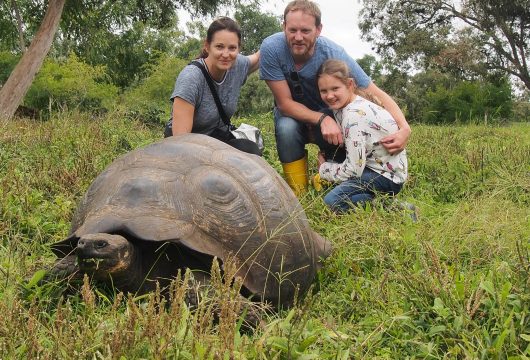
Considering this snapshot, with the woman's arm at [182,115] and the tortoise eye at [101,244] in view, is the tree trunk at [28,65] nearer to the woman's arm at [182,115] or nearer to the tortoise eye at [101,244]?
the woman's arm at [182,115]

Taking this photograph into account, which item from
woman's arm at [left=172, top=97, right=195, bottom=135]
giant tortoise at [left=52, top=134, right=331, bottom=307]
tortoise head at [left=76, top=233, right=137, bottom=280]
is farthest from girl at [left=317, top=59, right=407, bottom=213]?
tortoise head at [left=76, top=233, right=137, bottom=280]

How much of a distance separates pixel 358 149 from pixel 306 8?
3.11 ft

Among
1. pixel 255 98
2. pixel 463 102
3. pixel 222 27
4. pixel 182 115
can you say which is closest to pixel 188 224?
pixel 182 115

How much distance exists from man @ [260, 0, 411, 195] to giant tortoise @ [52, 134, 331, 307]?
1353mm

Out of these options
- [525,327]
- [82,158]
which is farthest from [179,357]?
[82,158]

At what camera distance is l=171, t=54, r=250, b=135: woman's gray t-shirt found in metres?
3.71

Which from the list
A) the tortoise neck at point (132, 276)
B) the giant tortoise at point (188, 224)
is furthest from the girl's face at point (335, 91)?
the tortoise neck at point (132, 276)

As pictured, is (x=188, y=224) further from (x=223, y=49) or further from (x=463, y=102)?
(x=463, y=102)

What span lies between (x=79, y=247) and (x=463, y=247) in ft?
5.67

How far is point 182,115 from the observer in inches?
145

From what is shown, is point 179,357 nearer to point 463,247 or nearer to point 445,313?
point 445,313

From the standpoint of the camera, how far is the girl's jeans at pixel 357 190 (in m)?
3.56

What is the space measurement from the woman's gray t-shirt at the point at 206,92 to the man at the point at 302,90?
0.19 metres

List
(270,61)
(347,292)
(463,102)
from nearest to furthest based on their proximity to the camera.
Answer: (347,292) → (270,61) → (463,102)
